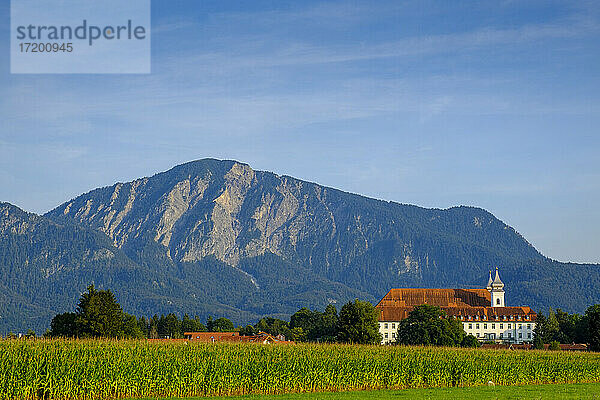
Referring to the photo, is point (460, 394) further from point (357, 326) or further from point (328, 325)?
point (328, 325)

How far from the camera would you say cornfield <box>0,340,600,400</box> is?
38656 mm

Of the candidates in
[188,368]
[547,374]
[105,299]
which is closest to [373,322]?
Answer: [105,299]

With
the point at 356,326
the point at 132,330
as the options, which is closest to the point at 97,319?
the point at 356,326

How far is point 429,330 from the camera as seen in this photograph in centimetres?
13338

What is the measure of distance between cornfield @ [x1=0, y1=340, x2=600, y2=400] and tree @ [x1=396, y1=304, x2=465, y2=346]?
68674mm

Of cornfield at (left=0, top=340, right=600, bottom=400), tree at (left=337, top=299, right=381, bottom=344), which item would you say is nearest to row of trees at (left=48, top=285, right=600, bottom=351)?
tree at (left=337, top=299, right=381, bottom=344)

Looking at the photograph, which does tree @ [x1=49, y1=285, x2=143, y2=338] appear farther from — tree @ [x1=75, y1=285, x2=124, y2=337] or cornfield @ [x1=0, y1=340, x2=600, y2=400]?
cornfield @ [x1=0, y1=340, x2=600, y2=400]

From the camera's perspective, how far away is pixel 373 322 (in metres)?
104

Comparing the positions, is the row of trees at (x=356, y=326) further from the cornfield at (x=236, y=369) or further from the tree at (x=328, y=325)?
the cornfield at (x=236, y=369)

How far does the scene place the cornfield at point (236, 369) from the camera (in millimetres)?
38656

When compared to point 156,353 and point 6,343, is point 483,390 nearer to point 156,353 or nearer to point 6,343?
point 156,353

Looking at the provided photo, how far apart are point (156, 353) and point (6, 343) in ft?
24.4

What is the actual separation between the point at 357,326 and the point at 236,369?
56824 millimetres

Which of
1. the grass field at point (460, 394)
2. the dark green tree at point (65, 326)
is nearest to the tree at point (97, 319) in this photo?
the dark green tree at point (65, 326)
